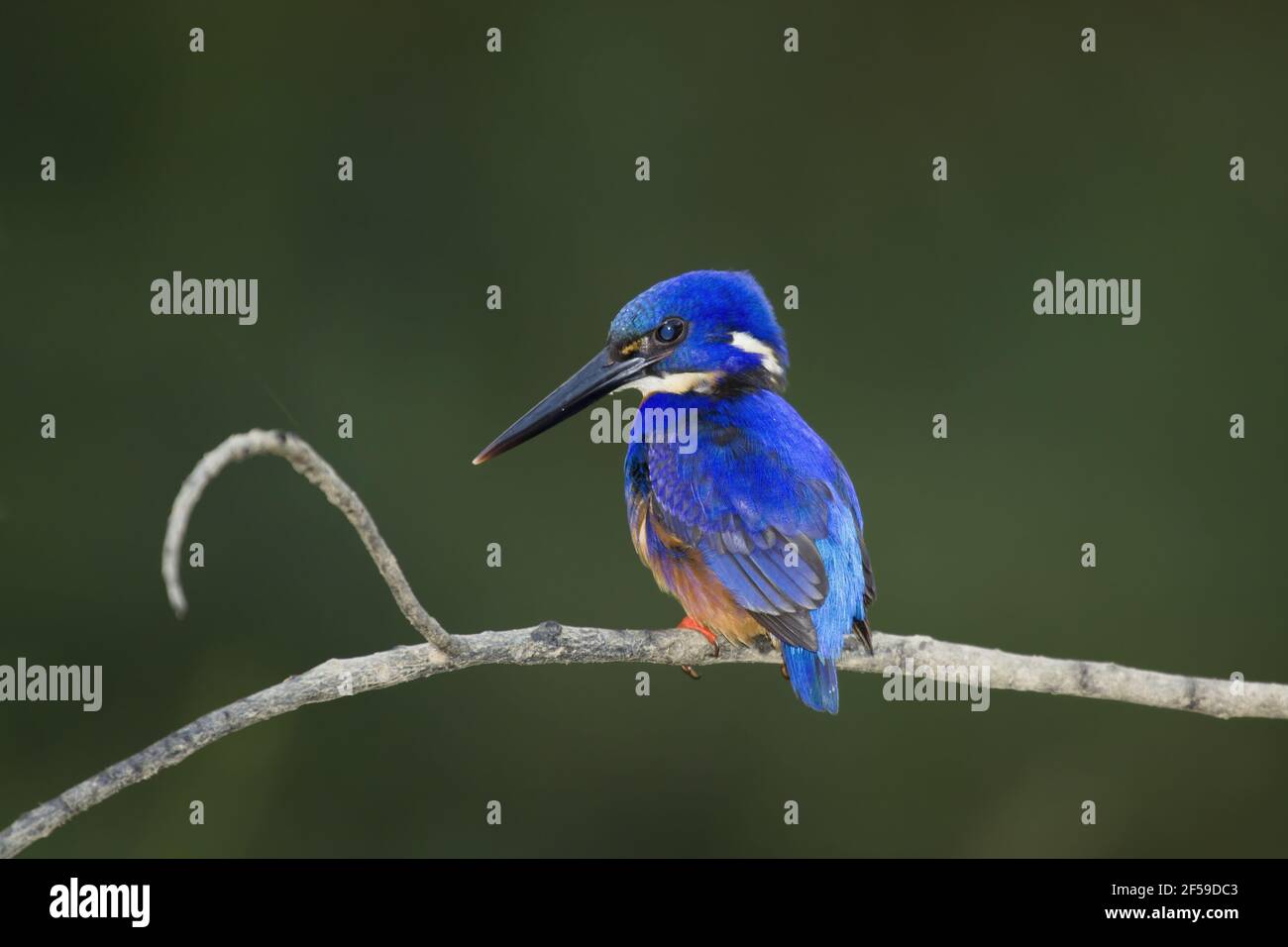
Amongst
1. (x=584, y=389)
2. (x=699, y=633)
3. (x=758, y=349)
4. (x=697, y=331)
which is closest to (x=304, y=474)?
(x=699, y=633)

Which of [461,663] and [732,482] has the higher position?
[732,482]

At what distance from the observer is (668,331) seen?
2600 millimetres

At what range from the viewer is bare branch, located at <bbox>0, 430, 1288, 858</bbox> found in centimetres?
148

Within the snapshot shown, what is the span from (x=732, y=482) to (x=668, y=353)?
36cm

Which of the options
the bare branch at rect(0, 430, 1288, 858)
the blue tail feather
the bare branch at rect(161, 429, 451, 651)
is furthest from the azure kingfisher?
the bare branch at rect(161, 429, 451, 651)

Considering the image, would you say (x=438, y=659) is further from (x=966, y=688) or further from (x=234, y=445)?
(x=966, y=688)

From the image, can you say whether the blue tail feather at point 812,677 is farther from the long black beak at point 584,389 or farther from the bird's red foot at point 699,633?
Answer: the long black beak at point 584,389

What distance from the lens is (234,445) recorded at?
4.26 feet

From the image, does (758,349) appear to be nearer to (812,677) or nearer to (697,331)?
(697,331)

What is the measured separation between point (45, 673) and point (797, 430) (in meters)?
2.28

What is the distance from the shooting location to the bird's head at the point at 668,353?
2.59 metres

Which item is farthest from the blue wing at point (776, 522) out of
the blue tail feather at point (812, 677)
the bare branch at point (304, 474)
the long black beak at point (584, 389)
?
the bare branch at point (304, 474)

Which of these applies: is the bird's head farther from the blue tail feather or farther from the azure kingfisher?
the blue tail feather

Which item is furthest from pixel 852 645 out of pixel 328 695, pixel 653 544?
pixel 328 695
